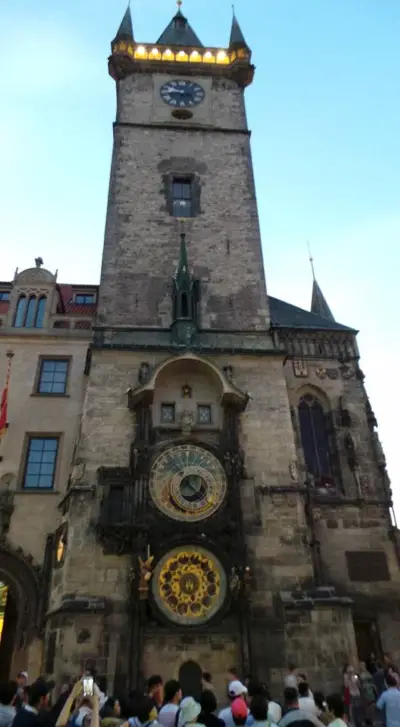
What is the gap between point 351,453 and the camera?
53.4ft

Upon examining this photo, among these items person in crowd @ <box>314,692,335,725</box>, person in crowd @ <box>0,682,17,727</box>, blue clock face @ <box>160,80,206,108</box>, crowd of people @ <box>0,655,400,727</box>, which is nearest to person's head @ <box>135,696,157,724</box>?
crowd of people @ <box>0,655,400,727</box>

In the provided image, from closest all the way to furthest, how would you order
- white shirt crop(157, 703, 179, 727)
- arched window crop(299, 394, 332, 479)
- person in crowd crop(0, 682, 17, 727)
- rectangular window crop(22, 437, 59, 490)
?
white shirt crop(157, 703, 179, 727) < person in crowd crop(0, 682, 17, 727) < rectangular window crop(22, 437, 59, 490) < arched window crop(299, 394, 332, 479)

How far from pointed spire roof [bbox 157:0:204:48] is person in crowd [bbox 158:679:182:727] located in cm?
2627

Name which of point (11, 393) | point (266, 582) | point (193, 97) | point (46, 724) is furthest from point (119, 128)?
point (46, 724)

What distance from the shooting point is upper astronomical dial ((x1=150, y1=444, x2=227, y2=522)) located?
1348cm

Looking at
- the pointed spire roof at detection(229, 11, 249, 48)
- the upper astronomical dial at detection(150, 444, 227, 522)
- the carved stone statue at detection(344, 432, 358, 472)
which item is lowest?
the upper astronomical dial at detection(150, 444, 227, 522)

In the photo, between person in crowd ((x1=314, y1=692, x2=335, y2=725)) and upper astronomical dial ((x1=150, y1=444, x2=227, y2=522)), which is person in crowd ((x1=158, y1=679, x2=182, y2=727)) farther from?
upper astronomical dial ((x1=150, y1=444, x2=227, y2=522))

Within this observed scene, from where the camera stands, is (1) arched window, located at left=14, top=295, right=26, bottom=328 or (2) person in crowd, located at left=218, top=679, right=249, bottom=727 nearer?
(2) person in crowd, located at left=218, top=679, right=249, bottom=727

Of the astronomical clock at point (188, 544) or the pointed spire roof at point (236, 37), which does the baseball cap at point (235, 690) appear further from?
the pointed spire roof at point (236, 37)

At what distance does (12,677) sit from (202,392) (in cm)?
812

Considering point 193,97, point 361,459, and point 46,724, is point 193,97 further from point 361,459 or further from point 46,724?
point 46,724

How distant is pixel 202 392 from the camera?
15.7 m

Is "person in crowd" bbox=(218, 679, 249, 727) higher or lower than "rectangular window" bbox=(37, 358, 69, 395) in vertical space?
lower

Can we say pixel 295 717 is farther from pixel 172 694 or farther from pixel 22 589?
pixel 22 589
